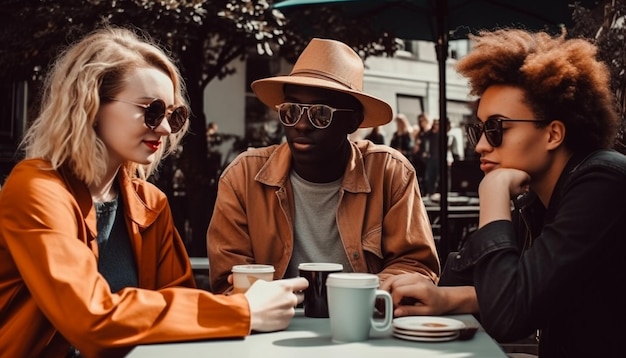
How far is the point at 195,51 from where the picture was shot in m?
9.43

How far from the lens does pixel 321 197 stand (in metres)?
3.14

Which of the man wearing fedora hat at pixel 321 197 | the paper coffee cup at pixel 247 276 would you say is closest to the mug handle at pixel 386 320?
A: the paper coffee cup at pixel 247 276

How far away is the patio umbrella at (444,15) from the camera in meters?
6.12

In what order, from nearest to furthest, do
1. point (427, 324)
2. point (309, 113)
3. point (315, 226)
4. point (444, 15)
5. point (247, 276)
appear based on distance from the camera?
1. point (427, 324)
2. point (247, 276)
3. point (309, 113)
4. point (315, 226)
5. point (444, 15)

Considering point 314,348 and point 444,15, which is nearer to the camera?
point 314,348

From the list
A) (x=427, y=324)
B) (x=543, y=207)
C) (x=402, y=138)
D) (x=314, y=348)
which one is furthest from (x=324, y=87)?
(x=402, y=138)

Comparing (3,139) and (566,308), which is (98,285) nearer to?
(566,308)

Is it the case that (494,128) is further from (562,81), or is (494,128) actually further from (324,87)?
(324,87)

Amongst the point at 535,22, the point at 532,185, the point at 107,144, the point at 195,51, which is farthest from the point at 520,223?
the point at 195,51

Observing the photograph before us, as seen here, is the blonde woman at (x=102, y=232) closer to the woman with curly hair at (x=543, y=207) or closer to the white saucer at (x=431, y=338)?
the white saucer at (x=431, y=338)

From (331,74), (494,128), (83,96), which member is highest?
(331,74)

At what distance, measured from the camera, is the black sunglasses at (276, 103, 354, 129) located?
298cm

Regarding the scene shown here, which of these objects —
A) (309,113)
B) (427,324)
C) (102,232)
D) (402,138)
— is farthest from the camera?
(402,138)

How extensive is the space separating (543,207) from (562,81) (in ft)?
1.42
